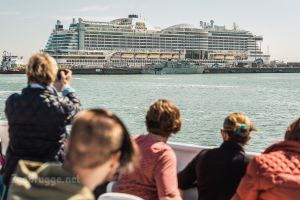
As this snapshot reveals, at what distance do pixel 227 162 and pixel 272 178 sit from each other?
0.46 m

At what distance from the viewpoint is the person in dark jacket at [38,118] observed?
2340 mm

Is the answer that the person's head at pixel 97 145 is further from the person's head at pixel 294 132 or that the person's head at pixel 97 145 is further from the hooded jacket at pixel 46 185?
the person's head at pixel 294 132

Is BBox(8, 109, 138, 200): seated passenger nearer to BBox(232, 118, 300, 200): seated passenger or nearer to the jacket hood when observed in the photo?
BBox(232, 118, 300, 200): seated passenger

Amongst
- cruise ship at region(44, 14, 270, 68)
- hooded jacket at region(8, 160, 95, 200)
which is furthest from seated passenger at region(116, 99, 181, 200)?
cruise ship at region(44, 14, 270, 68)

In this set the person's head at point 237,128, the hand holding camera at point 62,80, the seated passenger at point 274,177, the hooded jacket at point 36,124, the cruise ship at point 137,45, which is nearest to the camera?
the seated passenger at point 274,177

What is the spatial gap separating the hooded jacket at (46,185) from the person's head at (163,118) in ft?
3.85

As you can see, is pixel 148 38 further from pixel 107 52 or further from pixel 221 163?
pixel 221 163

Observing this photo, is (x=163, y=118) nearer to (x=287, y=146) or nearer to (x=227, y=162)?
(x=227, y=162)

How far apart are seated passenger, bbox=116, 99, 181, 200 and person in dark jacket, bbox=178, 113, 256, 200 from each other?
0.72ft

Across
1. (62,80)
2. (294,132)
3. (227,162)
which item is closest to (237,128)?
(227,162)

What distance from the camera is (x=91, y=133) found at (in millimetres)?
1170

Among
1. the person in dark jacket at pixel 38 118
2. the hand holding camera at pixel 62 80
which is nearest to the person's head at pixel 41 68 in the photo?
the person in dark jacket at pixel 38 118

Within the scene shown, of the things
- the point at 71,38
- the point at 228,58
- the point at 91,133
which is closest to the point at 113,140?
the point at 91,133

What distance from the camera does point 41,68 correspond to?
2420mm
